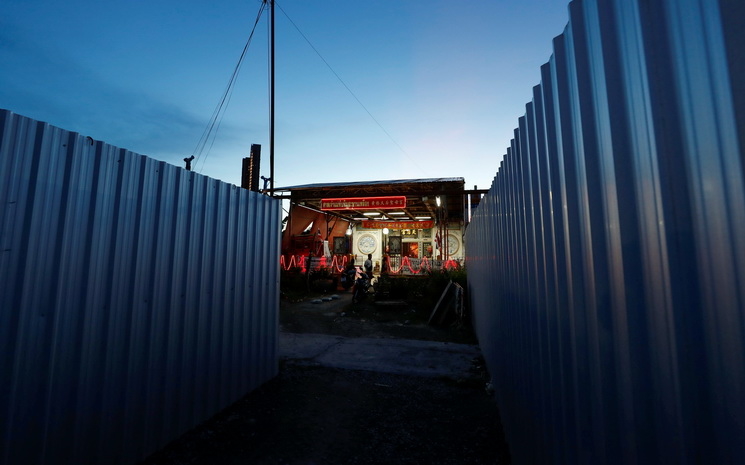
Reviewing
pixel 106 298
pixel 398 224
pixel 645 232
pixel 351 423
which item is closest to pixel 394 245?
pixel 398 224

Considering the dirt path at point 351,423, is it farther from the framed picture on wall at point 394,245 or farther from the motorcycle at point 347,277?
the framed picture on wall at point 394,245

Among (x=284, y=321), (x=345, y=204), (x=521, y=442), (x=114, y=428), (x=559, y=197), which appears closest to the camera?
(x=559, y=197)

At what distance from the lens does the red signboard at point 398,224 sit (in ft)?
69.6

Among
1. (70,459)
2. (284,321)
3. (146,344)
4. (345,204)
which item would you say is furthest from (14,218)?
(345,204)

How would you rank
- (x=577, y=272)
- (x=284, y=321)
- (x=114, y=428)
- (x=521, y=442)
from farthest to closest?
(x=284, y=321) → (x=114, y=428) → (x=521, y=442) → (x=577, y=272)

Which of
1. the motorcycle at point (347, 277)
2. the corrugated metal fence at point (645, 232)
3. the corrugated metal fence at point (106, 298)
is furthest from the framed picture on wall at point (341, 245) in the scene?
the corrugated metal fence at point (645, 232)

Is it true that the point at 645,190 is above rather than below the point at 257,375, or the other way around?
above

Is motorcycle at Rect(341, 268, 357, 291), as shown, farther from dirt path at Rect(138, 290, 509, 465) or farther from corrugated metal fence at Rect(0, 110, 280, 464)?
corrugated metal fence at Rect(0, 110, 280, 464)

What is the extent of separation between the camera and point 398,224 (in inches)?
860

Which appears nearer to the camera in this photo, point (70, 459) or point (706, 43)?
point (706, 43)

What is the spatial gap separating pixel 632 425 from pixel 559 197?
0.94 m

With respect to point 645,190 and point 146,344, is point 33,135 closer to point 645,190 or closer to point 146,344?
point 146,344

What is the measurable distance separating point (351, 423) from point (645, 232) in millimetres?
3647

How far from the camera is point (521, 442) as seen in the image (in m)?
2.50
